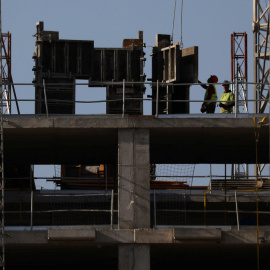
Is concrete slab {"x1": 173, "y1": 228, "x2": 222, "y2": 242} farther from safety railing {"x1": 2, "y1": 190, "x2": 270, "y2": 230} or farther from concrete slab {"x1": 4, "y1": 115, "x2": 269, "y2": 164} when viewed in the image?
safety railing {"x1": 2, "y1": 190, "x2": 270, "y2": 230}

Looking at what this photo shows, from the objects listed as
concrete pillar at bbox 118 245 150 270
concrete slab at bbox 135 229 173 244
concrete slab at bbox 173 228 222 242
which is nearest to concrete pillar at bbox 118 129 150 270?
concrete slab at bbox 135 229 173 244

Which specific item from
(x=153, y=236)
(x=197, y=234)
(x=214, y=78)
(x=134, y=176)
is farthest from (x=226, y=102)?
(x=153, y=236)

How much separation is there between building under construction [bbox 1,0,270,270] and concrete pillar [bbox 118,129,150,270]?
3 centimetres

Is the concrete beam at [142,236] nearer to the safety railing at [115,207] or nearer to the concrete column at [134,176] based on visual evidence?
the concrete column at [134,176]

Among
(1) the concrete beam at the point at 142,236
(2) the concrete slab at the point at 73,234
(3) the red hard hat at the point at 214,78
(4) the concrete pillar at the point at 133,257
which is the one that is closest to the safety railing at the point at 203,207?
(3) the red hard hat at the point at 214,78

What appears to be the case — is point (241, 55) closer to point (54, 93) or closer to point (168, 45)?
point (168, 45)

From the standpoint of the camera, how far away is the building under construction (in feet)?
104

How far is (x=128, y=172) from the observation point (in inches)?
1275

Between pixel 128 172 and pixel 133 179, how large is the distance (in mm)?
255

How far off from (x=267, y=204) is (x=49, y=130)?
971 centimetres

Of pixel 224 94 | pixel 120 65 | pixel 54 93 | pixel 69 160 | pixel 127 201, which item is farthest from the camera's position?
pixel 120 65

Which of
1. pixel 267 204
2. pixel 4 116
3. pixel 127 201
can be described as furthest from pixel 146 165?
pixel 267 204

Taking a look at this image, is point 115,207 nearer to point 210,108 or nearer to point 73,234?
point 210,108

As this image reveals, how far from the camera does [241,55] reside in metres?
50.6
